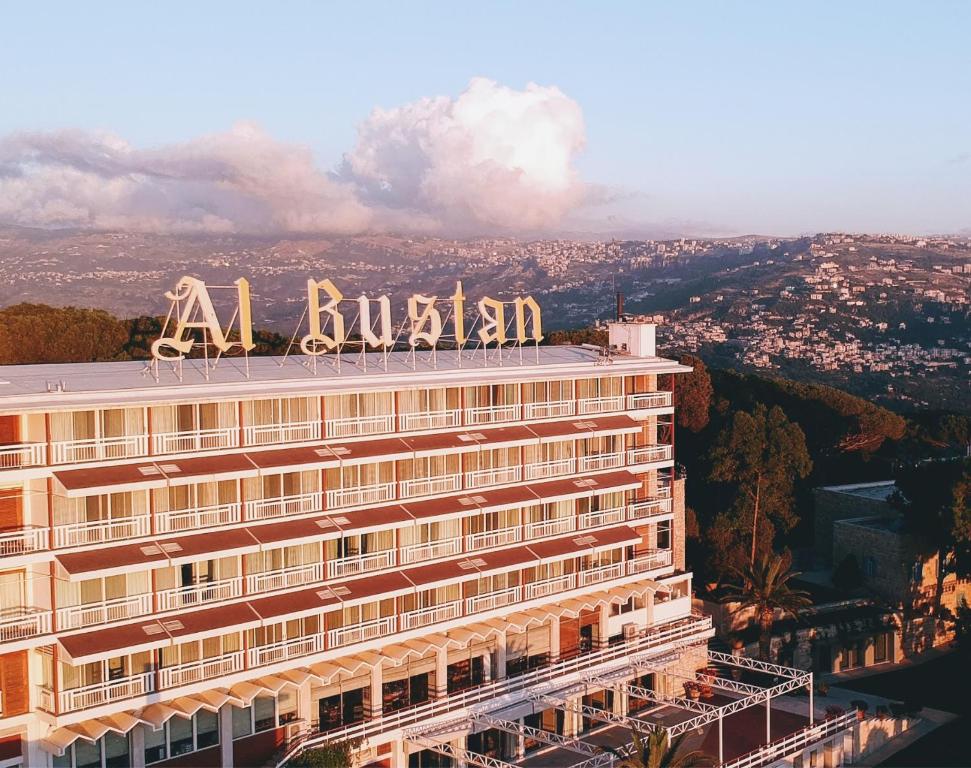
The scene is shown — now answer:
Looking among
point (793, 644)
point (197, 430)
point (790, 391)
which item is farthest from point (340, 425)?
point (790, 391)

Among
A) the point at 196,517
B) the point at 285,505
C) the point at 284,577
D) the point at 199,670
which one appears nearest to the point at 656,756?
the point at 284,577

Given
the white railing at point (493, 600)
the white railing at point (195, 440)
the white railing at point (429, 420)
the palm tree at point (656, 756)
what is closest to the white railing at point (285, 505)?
the white railing at point (195, 440)

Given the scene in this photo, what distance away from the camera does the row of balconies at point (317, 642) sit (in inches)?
1638

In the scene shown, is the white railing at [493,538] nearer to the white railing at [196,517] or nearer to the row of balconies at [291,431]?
the row of balconies at [291,431]

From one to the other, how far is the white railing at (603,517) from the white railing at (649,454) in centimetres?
311

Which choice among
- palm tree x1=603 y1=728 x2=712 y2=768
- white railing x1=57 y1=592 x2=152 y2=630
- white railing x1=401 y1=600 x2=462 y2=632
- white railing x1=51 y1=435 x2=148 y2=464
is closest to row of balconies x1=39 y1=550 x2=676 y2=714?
white railing x1=401 y1=600 x2=462 y2=632

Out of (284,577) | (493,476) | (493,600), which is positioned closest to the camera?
(284,577)

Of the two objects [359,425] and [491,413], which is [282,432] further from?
[491,413]

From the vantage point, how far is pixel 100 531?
4288 cm

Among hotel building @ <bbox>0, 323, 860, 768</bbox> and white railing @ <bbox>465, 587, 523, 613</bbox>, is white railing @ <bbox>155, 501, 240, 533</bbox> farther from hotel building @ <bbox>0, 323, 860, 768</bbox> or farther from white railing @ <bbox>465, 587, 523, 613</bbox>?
white railing @ <bbox>465, 587, 523, 613</bbox>

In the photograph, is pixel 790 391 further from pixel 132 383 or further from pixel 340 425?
pixel 132 383

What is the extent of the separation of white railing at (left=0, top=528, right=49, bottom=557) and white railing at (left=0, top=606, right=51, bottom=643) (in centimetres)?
233

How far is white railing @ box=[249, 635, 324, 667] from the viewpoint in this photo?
46.0 meters

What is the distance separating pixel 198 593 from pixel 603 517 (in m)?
25.8
